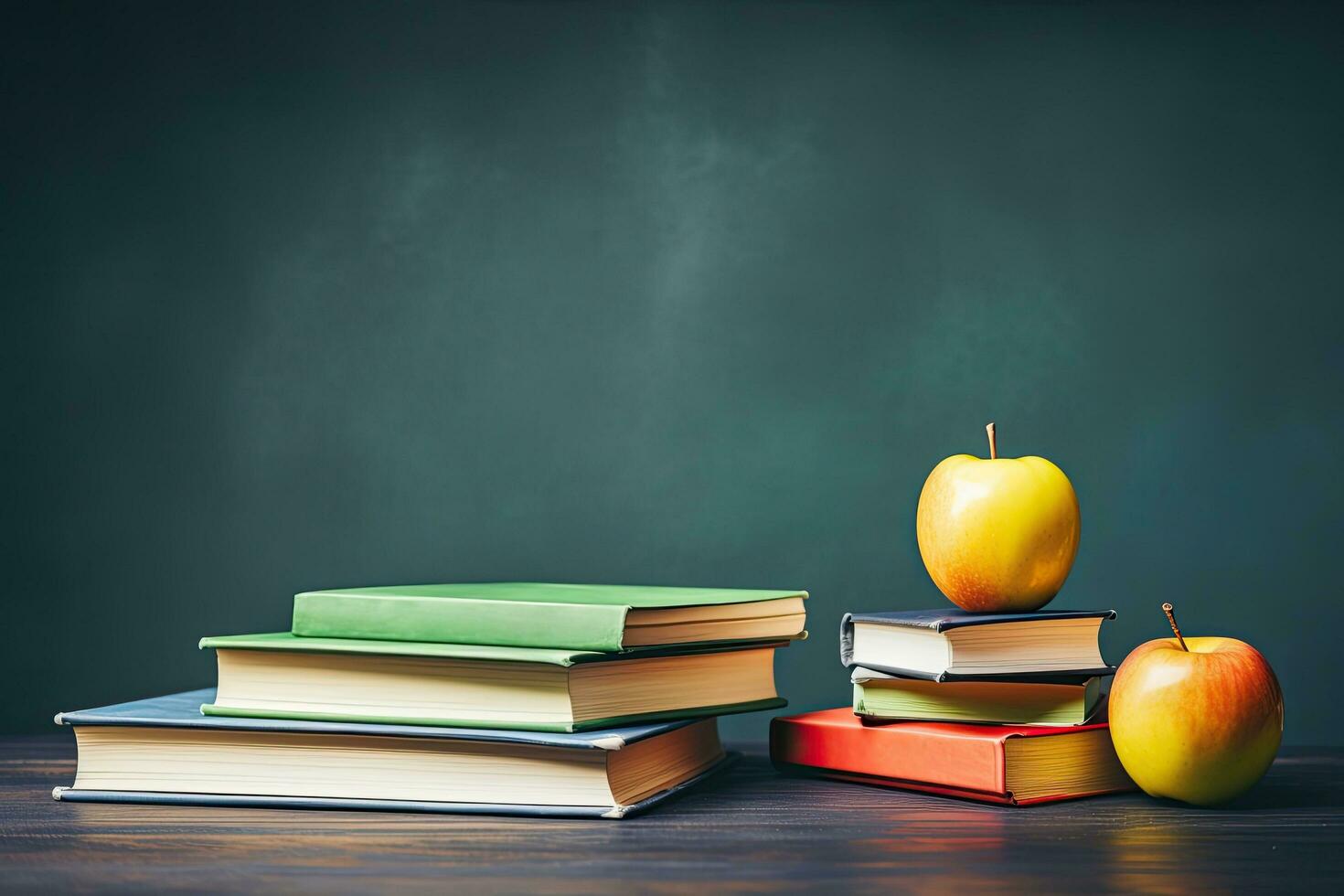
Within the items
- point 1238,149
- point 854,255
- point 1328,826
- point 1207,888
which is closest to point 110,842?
point 1207,888

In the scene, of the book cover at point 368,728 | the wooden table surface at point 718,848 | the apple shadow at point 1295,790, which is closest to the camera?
the wooden table surface at point 718,848

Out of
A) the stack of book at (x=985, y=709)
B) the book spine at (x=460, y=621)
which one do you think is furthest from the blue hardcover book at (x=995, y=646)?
the book spine at (x=460, y=621)

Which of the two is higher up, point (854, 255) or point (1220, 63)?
point (1220, 63)

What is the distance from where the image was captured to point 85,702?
1832 mm

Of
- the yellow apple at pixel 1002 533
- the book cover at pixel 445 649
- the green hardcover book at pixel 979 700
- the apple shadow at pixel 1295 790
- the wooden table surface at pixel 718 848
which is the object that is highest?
the yellow apple at pixel 1002 533

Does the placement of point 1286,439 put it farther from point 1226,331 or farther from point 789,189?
point 789,189

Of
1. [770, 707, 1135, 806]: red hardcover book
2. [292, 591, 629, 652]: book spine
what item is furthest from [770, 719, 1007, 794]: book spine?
[292, 591, 629, 652]: book spine

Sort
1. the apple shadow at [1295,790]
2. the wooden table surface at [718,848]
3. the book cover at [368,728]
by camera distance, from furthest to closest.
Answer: the apple shadow at [1295,790], the book cover at [368,728], the wooden table surface at [718,848]

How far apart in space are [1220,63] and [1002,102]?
0.31 metres

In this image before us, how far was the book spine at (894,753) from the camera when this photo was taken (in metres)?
1.06

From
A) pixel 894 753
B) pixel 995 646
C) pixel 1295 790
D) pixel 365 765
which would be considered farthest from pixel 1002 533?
pixel 365 765

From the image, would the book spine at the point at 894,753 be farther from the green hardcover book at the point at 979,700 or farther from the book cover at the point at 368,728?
the book cover at the point at 368,728

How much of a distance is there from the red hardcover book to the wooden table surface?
0.02 metres

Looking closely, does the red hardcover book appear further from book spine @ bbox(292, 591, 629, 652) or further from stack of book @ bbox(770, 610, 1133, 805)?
book spine @ bbox(292, 591, 629, 652)
